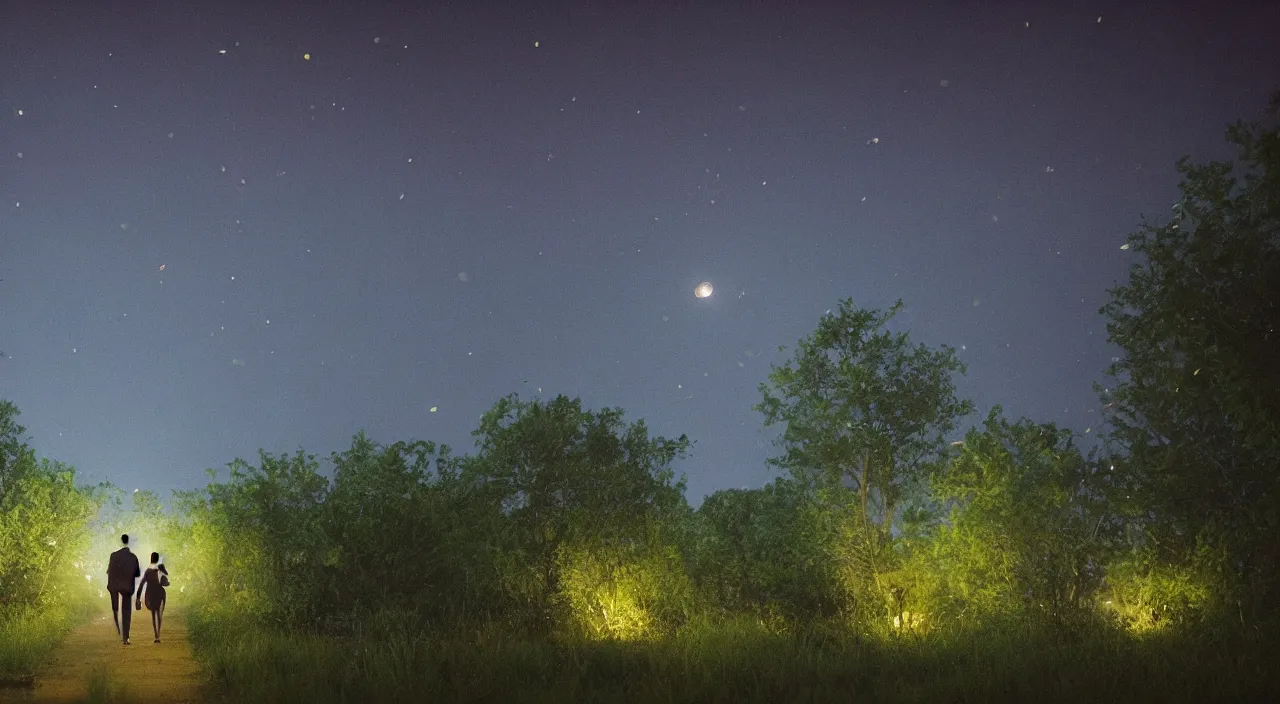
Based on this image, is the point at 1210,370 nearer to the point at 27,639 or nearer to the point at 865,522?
the point at 865,522

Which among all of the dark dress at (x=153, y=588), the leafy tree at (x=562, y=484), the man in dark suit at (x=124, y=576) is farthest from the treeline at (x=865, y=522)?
the man in dark suit at (x=124, y=576)

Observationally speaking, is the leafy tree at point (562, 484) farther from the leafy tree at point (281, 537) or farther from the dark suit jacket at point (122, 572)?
the dark suit jacket at point (122, 572)

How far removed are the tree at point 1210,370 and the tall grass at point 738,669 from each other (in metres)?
3.91

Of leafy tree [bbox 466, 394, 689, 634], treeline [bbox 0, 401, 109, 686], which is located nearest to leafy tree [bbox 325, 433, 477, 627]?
leafy tree [bbox 466, 394, 689, 634]

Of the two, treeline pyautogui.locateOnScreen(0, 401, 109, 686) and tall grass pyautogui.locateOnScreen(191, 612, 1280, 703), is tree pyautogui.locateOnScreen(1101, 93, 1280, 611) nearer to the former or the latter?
tall grass pyautogui.locateOnScreen(191, 612, 1280, 703)

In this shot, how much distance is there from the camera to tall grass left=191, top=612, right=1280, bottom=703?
1166 centimetres

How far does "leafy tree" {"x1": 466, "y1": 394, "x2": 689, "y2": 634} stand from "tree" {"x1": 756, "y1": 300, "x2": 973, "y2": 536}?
4.92 metres

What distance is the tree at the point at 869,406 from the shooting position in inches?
979

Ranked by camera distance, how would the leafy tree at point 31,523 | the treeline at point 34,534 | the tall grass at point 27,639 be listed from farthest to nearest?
the leafy tree at point 31,523, the treeline at point 34,534, the tall grass at point 27,639

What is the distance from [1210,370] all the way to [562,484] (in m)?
14.4

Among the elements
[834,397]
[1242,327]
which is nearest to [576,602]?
[834,397]

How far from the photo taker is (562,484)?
21.9 metres

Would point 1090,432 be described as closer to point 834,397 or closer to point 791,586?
point 834,397

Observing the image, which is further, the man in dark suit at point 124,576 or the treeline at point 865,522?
the man in dark suit at point 124,576
